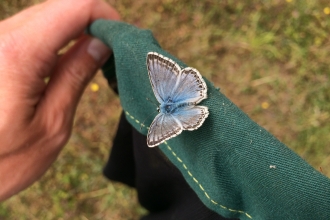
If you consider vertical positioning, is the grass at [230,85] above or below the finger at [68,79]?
below

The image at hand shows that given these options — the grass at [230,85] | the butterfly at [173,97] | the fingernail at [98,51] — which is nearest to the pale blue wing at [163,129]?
the butterfly at [173,97]

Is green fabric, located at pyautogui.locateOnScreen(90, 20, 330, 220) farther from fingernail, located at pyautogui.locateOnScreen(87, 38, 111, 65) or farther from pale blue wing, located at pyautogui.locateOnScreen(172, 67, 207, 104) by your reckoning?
fingernail, located at pyautogui.locateOnScreen(87, 38, 111, 65)

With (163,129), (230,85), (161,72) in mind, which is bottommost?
(230,85)

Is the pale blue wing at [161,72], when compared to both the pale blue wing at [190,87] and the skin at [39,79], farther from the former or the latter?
the skin at [39,79]

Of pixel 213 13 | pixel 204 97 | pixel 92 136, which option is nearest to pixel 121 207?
pixel 92 136

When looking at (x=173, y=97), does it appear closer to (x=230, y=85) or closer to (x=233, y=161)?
(x=233, y=161)

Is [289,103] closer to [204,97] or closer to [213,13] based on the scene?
[213,13]

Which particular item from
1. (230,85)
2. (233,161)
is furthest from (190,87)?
(230,85)
